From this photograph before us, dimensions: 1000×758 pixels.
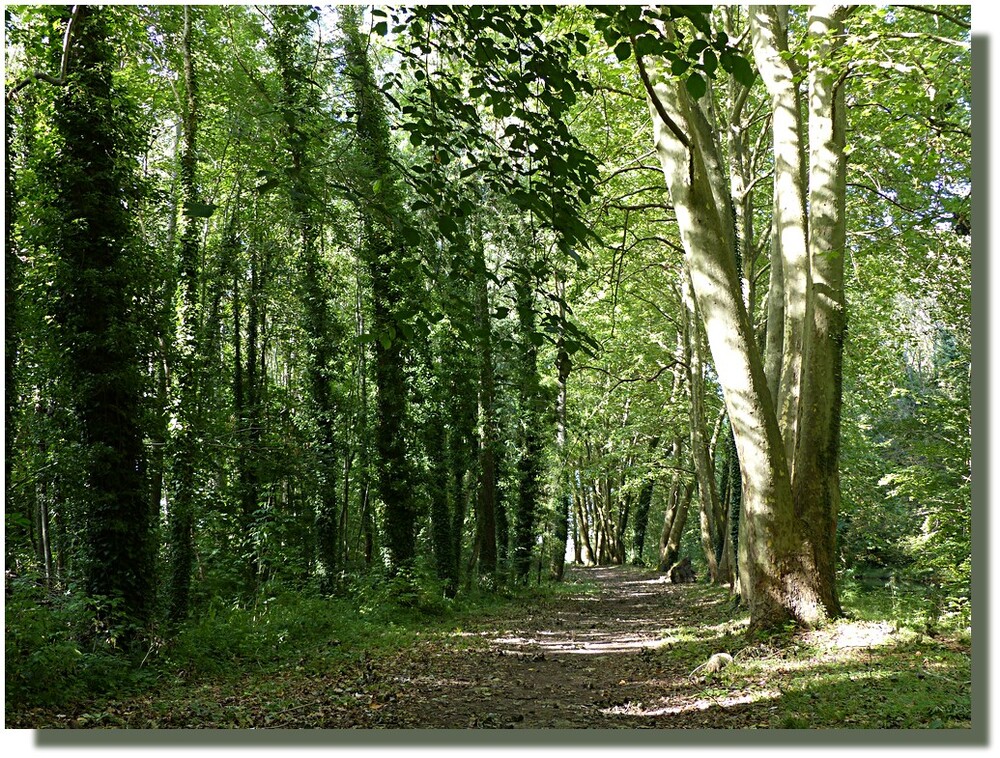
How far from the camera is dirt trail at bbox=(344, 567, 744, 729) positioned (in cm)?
561

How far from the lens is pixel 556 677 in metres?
7.70

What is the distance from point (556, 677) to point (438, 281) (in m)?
5.61

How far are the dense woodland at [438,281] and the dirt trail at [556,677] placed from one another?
1602 millimetres

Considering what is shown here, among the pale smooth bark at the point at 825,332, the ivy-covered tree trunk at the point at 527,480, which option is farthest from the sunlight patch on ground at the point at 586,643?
the ivy-covered tree trunk at the point at 527,480

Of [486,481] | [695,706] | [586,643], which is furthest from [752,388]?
[486,481]

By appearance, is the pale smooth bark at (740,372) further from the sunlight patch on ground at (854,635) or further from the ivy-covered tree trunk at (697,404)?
the ivy-covered tree trunk at (697,404)

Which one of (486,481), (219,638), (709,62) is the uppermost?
(709,62)

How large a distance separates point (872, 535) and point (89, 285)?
19706 mm

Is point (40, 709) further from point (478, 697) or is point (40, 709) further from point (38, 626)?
point (478, 697)

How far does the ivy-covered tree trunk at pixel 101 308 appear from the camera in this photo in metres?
7.83

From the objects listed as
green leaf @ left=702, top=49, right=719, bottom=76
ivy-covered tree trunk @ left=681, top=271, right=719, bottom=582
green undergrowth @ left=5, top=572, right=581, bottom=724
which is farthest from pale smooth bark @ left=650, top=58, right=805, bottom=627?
ivy-covered tree trunk @ left=681, top=271, right=719, bottom=582

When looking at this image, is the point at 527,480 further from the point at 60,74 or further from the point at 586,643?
the point at 60,74

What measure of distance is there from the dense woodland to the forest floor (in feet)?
2.50

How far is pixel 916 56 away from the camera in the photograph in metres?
6.70
